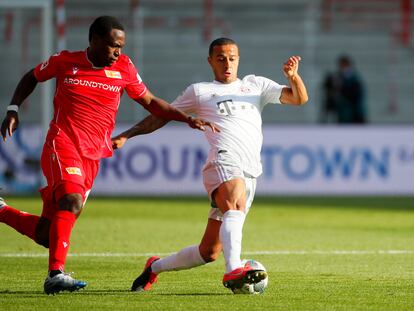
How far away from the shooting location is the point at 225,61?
8539 mm

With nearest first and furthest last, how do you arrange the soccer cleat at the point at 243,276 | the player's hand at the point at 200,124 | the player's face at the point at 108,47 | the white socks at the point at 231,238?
the soccer cleat at the point at 243,276
the white socks at the point at 231,238
the player's hand at the point at 200,124
the player's face at the point at 108,47

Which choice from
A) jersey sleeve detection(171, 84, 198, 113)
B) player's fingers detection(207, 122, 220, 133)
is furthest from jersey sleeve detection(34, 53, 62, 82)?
player's fingers detection(207, 122, 220, 133)

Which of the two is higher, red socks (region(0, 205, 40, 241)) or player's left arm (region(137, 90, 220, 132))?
player's left arm (region(137, 90, 220, 132))

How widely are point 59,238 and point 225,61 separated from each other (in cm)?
190

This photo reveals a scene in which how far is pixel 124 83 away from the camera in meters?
8.59

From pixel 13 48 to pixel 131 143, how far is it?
4.83 meters

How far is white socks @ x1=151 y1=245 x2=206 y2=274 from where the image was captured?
8445 millimetres

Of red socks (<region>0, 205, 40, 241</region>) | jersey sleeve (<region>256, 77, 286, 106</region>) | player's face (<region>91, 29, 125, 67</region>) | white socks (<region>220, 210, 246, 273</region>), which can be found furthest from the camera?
red socks (<region>0, 205, 40, 241</region>)

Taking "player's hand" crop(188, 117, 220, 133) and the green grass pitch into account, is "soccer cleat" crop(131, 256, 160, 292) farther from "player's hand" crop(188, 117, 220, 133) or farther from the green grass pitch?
"player's hand" crop(188, 117, 220, 133)

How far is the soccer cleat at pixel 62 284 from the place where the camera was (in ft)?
25.5

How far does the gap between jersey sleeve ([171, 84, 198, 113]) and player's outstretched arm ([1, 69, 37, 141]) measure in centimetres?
117

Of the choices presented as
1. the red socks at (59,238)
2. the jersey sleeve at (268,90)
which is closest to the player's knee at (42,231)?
the red socks at (59,238)

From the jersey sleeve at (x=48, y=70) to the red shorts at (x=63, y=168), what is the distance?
0.45 metres

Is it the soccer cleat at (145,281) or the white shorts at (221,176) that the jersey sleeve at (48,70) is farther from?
the soccer cleat at (145,281)
